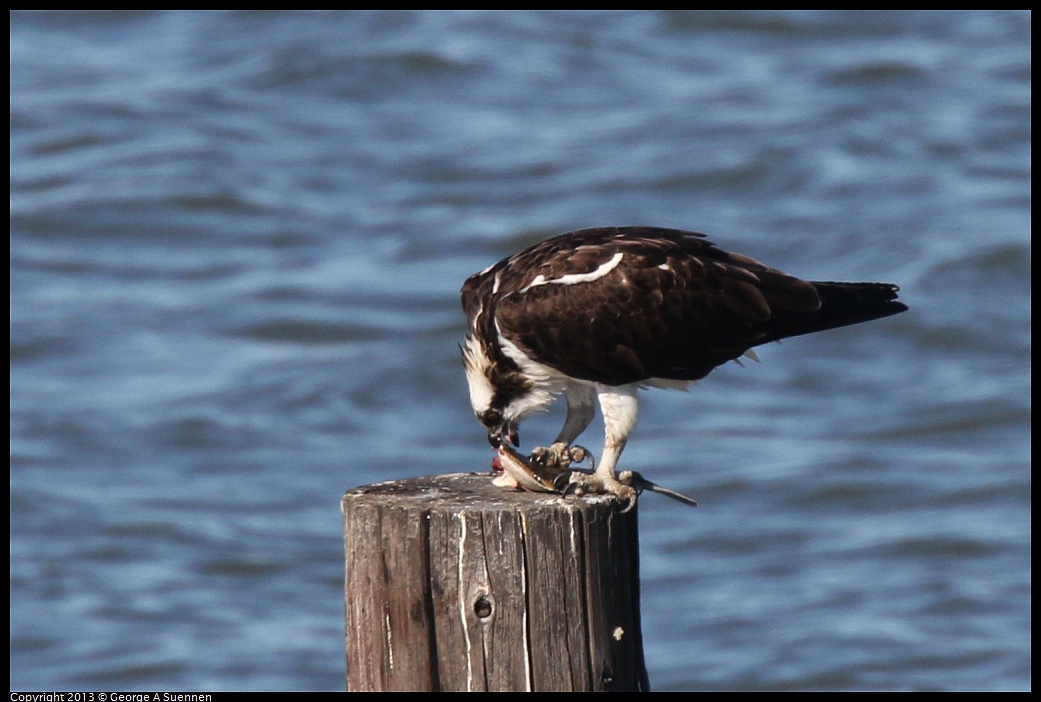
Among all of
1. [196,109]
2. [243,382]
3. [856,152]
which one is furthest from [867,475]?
[196,109]

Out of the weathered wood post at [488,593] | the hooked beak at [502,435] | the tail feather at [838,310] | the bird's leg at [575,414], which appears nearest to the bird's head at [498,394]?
the hooked beak at [502,435]

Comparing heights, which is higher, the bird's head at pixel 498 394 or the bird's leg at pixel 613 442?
the bird's head at pixel 498 394

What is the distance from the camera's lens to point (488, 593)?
17.7 feet

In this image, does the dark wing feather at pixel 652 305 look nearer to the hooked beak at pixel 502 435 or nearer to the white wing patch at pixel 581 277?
the white wing patch at pixel 581 277

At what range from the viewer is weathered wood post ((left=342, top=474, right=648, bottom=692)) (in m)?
5.41

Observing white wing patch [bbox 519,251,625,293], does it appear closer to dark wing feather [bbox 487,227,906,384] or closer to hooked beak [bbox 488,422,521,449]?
dark wing feather [bbox 487,227,906,384]

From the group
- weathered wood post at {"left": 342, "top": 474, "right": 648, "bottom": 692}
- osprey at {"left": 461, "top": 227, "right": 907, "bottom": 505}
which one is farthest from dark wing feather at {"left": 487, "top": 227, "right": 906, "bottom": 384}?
weathered wood post at {"left": 342, "top": 474, "right": 648, "bottom": 692}

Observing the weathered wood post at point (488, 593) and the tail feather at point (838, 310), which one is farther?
the tail feather at point (838, 310)

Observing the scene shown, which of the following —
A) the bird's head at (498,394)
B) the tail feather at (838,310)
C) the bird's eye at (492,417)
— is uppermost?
the tail feather at (838,310)

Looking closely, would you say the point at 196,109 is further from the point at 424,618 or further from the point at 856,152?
Result: the point at 424,618

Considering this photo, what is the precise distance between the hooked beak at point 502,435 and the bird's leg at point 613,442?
17.5 inches

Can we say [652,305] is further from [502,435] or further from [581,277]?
[502,435]

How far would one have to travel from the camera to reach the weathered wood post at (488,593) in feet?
17.7

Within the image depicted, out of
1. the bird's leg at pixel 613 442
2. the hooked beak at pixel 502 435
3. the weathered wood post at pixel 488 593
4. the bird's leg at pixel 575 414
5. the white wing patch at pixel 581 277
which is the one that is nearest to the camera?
the weathered wood post at pixel 488 593
